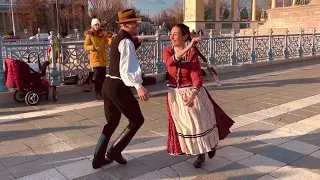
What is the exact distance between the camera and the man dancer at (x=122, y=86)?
10.9 feet

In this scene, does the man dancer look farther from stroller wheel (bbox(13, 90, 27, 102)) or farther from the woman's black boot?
stroller wheel (bbox(13, 90, 27, 102))

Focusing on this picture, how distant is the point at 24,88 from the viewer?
22.0ft

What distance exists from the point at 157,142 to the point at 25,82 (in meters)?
3.48

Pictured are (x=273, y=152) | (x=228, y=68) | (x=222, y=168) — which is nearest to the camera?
(x=222, y=168)

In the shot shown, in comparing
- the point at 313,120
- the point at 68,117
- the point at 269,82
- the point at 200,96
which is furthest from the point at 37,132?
the point at 269,82

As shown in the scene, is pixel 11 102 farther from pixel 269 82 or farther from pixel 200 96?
pixel 269 82

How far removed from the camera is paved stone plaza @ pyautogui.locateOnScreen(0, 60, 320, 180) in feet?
12.2

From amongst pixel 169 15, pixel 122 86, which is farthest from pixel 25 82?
pixel 169 15

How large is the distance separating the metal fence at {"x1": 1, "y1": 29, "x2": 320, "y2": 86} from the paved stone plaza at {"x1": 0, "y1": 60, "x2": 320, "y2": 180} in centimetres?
104

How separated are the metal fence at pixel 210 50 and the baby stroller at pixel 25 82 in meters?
0.98

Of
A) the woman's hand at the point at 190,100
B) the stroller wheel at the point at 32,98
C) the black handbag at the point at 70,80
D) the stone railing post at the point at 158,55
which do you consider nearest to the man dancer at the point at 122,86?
the woman's hand at the point at 190,100

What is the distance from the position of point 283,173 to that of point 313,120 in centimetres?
242

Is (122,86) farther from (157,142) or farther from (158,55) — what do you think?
(158,55)

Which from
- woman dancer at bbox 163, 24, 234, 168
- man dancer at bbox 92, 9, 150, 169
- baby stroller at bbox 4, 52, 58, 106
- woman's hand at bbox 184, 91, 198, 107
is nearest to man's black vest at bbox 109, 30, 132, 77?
man dancer at bbox 92, 9, 150, 169
